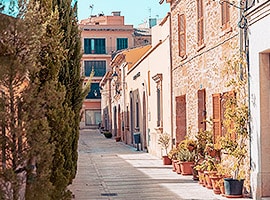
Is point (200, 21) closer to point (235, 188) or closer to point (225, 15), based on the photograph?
point (225, 15)

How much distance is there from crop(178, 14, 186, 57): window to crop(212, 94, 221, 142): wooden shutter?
398 centimetres

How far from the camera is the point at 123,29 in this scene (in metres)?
57.8

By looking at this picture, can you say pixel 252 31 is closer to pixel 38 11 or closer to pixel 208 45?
pixel 208 45

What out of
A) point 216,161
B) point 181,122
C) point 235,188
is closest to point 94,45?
point 181,122

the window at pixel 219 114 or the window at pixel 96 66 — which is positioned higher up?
the window at pixel 96 66

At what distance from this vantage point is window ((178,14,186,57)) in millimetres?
16625

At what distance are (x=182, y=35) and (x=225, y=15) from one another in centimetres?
477

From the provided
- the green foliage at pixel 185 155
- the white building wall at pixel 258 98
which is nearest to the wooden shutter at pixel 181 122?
the green foliage at pixel 185 155

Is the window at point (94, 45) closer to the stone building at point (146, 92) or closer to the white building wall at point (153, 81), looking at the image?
the stone building at point (146, 92)

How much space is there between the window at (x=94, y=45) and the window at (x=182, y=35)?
41.5 meters

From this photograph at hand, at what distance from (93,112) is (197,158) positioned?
1811 inches

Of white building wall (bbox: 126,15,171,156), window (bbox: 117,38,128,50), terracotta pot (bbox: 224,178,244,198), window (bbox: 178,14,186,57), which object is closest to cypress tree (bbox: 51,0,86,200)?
terracotta pot (bbox: 224,178,244,198)

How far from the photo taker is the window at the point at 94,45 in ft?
191

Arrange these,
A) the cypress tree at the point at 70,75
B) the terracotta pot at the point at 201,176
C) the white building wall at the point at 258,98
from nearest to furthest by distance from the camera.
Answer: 1. the cypress tree at the point at 70,75
2. the white building wall at the point at 258,98
3. the terracotta pot at the point at 201,176
